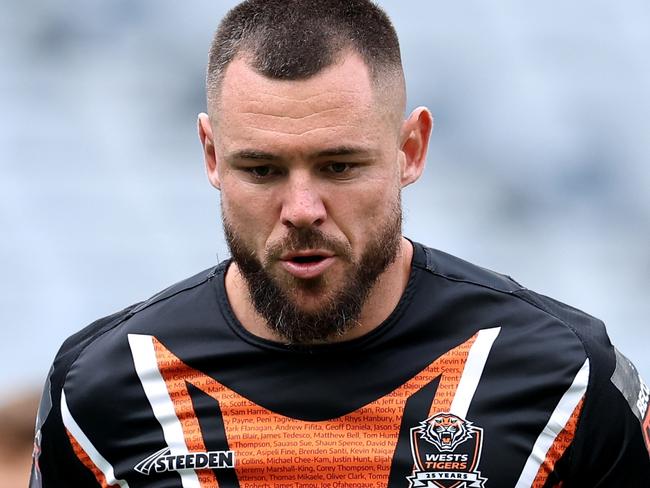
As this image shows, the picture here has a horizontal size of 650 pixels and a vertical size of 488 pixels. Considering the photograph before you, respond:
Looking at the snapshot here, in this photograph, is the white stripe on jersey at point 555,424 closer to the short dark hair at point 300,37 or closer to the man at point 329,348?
the man at point 329,348

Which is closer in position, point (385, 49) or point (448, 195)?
point (385, 49)

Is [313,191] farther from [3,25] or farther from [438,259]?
[3,25]

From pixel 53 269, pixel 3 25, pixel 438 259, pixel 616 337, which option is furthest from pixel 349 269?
pixel 3 25

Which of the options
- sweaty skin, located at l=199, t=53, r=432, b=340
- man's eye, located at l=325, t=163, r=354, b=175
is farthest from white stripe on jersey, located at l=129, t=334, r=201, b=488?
man's eye, located at l=325, t=163, r=354, b=175

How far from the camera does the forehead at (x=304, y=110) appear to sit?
2680mm

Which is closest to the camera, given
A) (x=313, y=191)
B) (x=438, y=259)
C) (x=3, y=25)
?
(x=313, y=191)

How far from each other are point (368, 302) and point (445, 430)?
0.33 metres

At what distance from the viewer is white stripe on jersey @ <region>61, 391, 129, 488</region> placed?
291cm

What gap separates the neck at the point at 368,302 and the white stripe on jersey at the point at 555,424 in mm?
432

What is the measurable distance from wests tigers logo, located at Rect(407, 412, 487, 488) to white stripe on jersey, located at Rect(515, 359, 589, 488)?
0.31 ft

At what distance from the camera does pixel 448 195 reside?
7.05 m

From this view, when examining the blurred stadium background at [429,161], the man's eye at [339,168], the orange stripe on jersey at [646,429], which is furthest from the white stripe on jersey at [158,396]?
the blurred stadium background at [429,161]

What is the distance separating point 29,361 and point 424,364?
14.4 ft

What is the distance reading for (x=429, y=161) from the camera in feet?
23.4
